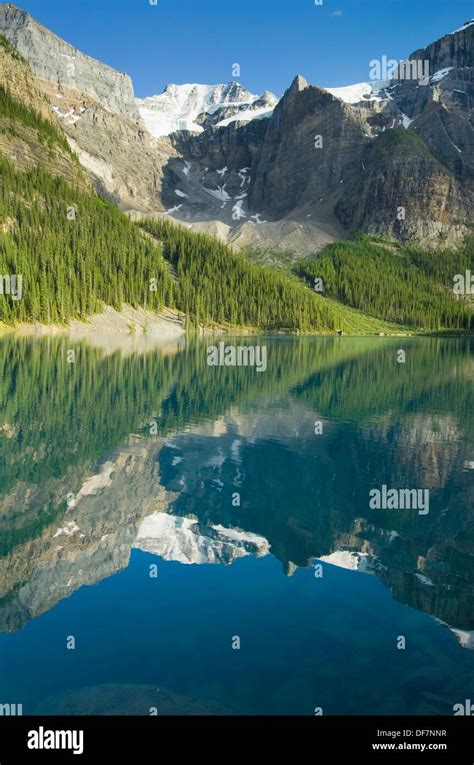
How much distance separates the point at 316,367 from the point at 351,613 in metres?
55.9

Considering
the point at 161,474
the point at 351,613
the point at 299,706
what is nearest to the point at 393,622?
the point at 351,613

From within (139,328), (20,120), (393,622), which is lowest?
(393,622)

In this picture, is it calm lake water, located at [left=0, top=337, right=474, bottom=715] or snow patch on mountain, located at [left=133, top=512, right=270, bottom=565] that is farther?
snow patch on mountain, located at [left=133, top=512, right=270, bottom=565]

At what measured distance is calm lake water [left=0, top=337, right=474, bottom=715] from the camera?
994 centimetres

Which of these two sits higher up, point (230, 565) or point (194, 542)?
point (194, 542)

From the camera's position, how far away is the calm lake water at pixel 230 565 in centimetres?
994

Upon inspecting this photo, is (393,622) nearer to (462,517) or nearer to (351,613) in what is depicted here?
(351,613)

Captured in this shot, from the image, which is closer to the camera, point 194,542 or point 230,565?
point 230,565

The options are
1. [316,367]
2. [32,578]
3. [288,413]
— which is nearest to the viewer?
[32,578]

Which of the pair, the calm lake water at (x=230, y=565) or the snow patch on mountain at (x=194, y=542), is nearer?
the calm lake water at (x=230, y=565)

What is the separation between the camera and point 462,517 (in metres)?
19.2

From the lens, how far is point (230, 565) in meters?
15.5

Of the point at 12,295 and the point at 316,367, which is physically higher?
the point at 12,295

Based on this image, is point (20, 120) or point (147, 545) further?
point (20, 120)
